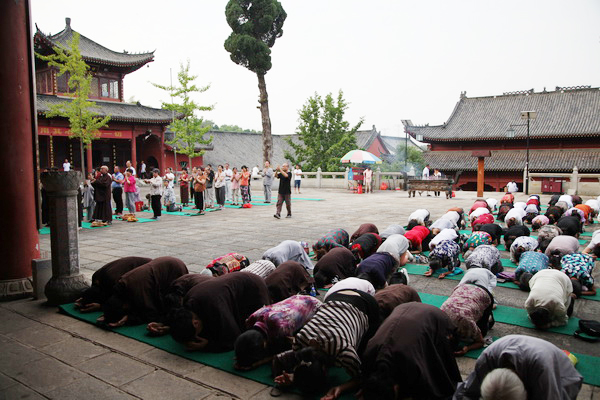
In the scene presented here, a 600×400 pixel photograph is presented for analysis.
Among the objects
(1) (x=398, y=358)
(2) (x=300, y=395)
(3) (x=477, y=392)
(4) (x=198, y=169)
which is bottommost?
(2) (x=300, y=395)

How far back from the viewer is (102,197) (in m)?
10.5

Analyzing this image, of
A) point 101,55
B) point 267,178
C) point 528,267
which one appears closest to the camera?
point 528,267

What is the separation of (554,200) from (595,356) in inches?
333

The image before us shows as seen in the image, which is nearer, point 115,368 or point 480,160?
point 115,368

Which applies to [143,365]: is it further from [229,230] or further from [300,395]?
[229,230]

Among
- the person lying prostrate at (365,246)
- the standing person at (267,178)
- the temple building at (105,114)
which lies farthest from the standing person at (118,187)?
the temple building at (105,114)

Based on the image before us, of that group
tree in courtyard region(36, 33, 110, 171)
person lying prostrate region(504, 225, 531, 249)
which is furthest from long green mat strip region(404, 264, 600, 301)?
tree in courtyard region(36, 33, 110, 171)

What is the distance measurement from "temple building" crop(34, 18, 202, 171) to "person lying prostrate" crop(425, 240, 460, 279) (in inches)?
807

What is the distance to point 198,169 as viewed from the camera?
13070mm

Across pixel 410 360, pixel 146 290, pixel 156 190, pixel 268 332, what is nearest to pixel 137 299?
pixel 146 290

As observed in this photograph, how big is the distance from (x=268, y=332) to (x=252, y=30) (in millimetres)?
20492

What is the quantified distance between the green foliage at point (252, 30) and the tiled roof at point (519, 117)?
13088 mm

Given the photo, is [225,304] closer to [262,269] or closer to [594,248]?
[262,269]

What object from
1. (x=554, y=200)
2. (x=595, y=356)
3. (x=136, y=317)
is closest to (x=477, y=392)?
(x=595, y=356)
